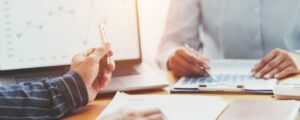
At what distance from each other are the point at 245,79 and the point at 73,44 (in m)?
0.44

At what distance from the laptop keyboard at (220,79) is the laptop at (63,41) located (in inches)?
3.0

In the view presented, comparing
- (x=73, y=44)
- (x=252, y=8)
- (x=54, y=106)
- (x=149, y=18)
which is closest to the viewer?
(x=54, y=106)

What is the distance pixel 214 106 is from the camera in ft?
2.95

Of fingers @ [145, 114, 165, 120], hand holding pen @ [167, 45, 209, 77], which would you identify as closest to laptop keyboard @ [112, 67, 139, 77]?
hand holding pen @ [167, 45, 209, 77]

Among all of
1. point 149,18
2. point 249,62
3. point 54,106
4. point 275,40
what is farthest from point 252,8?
point 54,106

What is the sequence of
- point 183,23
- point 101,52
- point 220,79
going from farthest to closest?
1. point 183,23
2. point 220,79
3. point 101,52

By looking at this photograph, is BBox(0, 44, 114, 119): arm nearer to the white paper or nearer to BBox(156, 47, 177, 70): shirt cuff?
the white paper

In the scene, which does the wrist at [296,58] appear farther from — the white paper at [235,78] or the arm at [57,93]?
the arm at [57,93]

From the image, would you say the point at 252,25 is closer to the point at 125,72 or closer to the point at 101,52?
the point at 125,72

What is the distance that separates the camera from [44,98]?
35.0 inches

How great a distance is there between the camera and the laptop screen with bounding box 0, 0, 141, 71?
1.17m

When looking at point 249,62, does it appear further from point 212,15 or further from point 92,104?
point 92,104

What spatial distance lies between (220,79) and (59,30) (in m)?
0.42

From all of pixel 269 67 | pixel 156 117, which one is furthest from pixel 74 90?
pixel 269 67
